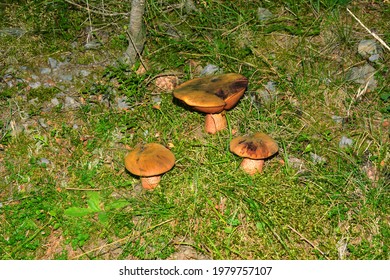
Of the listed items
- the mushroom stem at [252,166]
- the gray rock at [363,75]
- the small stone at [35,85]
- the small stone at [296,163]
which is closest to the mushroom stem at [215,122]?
the mushroom stem at [252,166]

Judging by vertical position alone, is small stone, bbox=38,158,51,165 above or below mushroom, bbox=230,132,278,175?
below

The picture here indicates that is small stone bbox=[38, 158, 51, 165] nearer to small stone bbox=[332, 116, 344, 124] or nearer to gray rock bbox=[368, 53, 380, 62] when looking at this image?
small stone bbox=[332, 116, 344, 124]

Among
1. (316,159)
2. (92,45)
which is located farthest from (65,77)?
(316,159)

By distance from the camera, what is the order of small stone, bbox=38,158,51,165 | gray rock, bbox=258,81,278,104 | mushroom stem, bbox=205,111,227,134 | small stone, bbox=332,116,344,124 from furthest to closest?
gray rock, bbox=258,81,278,104
small stone, bbox=332,116,344,124
mushroom stem, bbox=205,111,227,134
small stone, bbox=38,158,51,165

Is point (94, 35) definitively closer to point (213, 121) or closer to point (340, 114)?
point (213, 121)

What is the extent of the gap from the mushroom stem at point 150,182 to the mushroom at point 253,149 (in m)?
0.79

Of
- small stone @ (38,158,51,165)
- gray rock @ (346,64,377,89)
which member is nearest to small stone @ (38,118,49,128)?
small stone @ (38,158,51,165)

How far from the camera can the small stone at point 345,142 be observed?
441 cm

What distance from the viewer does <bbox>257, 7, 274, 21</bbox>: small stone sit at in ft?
18.1

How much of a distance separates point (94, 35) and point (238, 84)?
2.37 m

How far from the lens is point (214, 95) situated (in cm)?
406

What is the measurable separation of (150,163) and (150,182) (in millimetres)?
295

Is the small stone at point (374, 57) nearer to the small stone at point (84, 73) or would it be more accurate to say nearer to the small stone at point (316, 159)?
the small stone at point (316, 159)
